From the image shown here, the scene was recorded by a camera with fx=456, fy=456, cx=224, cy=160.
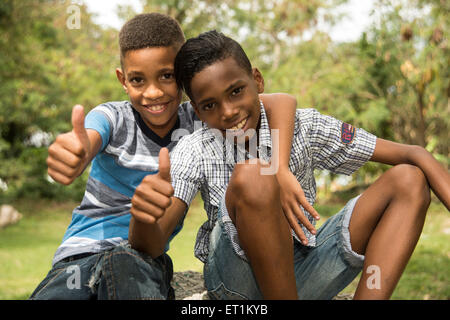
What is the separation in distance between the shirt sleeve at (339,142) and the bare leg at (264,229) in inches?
23.5

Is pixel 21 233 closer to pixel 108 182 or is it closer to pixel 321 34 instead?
pixel 108 182

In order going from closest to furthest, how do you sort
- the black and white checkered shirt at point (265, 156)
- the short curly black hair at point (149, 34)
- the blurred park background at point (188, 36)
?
the black and white checkered shirt at point (265, 156) < the short curly black hair at point (149, 34) < the blurred park background at point (188, 36)

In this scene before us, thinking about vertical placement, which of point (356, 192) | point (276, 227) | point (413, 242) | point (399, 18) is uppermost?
point (399, 18)

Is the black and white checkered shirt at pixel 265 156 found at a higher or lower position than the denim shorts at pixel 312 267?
higher

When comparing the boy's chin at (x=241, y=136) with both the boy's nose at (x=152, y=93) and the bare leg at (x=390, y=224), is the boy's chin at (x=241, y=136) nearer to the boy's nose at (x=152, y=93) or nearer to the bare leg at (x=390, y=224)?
the boy's nose at (x=152, y=93)

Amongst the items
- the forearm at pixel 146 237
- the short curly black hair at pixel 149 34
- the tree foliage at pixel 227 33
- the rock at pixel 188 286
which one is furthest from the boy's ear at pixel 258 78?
the tree foliage at pixel 227 33

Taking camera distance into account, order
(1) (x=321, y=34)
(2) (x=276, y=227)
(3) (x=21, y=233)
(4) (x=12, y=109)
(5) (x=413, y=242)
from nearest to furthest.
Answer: (2) (x=276, y=227) < (5) (x=413, y=242) < (3) (x=21, y=233) < (4) (x=12, y=109) < (1) (x=321, y=34)

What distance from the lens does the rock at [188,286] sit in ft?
7.80

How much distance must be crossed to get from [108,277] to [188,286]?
3.65 ft

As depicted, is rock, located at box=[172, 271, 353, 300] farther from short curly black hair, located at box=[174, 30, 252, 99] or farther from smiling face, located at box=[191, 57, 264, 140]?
short curly black hair, located at box=[174, 30, 252, 99]

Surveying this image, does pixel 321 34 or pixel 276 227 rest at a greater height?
pixel 321 34

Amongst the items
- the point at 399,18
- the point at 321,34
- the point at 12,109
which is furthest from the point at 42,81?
the point at 321,34

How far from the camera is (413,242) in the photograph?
61.9 inches

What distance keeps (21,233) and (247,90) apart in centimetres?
752
